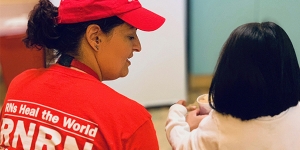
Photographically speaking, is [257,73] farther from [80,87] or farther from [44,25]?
[44,25]

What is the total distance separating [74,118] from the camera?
83cm

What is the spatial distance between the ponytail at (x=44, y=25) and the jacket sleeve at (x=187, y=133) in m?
0.39

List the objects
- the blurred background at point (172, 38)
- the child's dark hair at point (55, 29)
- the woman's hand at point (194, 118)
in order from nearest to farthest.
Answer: the child's dark hair at point (55, 29) → the woman's hand at point (194, 118) → the blurred background at point (172, 38)

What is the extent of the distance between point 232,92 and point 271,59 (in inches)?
4.7

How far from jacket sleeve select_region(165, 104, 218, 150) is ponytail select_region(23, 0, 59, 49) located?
1.27 feet

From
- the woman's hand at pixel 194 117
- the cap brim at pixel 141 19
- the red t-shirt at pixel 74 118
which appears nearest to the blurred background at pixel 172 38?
the woman's hand at pixel 194 117

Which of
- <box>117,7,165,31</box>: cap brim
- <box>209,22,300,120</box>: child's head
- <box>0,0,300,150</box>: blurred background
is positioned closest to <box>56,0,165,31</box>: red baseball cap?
<box>117,7,165,31</box>: cap brim

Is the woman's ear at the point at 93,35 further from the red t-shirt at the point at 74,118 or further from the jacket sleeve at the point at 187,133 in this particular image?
the jacket sleeve at the point at 187,133

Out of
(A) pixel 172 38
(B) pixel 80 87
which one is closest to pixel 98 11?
(B) pixel 80 87

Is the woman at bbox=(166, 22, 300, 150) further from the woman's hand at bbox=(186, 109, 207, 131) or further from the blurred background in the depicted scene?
the blurred background

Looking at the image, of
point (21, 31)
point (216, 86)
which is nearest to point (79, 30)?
point (216, 86)

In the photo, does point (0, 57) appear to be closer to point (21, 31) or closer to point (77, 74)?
point (21, 31)

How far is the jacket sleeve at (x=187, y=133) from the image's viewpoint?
94 centimetres

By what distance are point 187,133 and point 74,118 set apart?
1.13 feet
